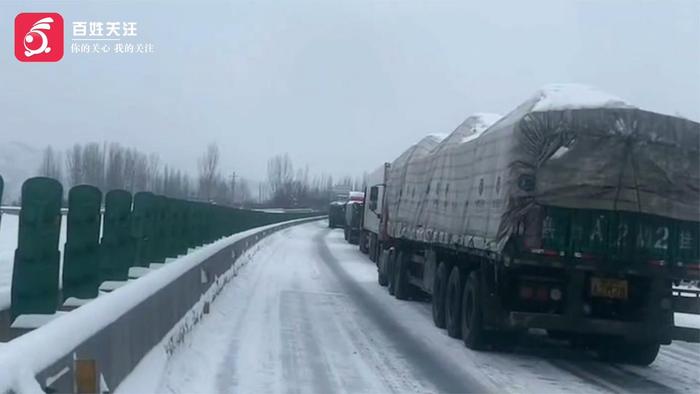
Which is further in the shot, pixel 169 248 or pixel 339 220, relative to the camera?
pixel 339 220

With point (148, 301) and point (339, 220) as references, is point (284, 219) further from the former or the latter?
point (148, 301)

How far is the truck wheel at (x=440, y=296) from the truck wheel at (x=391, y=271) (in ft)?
18.6

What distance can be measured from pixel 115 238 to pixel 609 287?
20.1 feet

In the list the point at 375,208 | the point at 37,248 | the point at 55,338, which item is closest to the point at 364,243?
the point at 375,208

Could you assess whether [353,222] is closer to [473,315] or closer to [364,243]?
[364,243]

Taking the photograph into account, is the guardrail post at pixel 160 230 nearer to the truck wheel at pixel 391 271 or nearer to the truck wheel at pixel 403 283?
the truck wheel at pixel 403 283

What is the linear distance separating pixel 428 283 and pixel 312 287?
580cm

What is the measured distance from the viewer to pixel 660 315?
13086 mm

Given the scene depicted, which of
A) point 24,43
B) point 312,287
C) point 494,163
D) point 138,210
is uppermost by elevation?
point 24,43

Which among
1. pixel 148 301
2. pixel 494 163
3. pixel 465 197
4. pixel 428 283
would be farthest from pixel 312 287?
pixel 148 301

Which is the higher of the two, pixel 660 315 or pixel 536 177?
pixel 536 177

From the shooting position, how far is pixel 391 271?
23.9m

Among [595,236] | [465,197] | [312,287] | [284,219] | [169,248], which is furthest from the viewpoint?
[284,219]

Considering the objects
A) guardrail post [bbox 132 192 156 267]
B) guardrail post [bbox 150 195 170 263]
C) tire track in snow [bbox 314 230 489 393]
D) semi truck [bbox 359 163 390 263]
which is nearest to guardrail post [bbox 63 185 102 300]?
guardrail post [bbox 132 192 156 267]
